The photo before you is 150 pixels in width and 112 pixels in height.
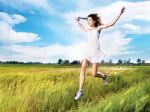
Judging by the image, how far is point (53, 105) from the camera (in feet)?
32.4

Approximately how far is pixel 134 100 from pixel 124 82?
5.89 meters

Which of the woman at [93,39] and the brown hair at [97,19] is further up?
the brown hair at [97,19]

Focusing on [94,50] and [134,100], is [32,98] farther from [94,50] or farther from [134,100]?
[94,50]

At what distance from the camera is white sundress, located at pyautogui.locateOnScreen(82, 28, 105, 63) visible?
7418mm

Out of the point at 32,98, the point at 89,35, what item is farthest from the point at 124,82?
the point at 89,35

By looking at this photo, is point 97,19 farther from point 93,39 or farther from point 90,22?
point 93,39

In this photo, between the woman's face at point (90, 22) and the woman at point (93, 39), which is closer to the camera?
the woman at point (93, 39)

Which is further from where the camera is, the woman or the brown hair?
the brown hair

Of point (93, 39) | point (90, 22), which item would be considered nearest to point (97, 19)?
point (90, 22)

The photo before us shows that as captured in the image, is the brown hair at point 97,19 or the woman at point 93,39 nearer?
the woman at point 93,39

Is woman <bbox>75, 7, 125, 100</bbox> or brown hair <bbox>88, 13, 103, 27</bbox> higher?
brown hair <bbox>88, 13, 103, 27</bbox>

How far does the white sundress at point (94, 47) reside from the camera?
24.3 ft

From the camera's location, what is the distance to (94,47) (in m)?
7.41

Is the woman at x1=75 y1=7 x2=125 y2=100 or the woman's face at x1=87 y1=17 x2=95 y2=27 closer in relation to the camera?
the woman at x1=75 y1=7 x2=125 y2=100
